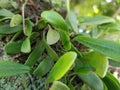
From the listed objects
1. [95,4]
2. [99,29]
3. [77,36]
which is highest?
[77,36]

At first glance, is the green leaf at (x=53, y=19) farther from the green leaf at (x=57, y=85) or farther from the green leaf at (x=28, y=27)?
the green leaf at (x=57, y=85)

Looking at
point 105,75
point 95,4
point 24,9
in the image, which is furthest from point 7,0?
point 95,4

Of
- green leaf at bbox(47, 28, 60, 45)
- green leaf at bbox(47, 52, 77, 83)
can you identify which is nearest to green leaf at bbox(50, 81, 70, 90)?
green leaf at bbox(47, 52, 77, 83)

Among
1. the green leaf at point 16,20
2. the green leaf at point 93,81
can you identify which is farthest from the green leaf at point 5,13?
the green leaf at point 93,81

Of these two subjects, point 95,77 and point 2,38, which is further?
point 2,38

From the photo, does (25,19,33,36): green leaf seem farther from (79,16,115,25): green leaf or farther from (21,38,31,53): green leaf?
(79,16,115,25): green leaf

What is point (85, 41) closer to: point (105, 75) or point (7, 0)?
point (105, 75)
